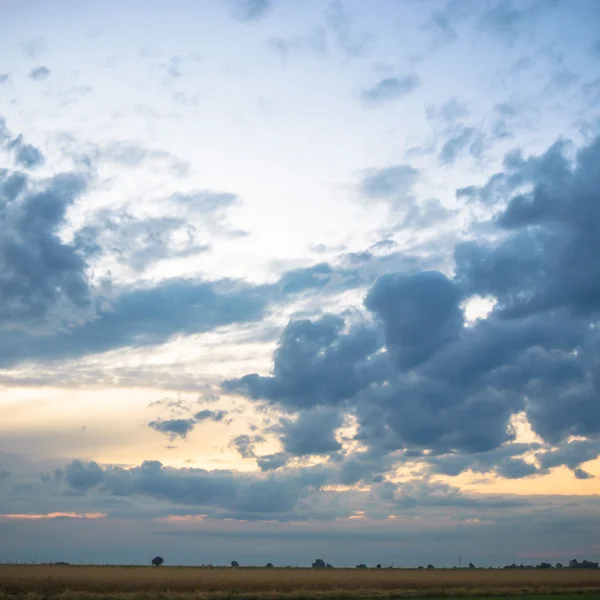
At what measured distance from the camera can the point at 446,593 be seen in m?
82.8

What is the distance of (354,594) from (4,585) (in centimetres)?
3880

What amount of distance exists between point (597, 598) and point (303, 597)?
32423mm

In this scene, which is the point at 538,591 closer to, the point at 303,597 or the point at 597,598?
the point at 597,598

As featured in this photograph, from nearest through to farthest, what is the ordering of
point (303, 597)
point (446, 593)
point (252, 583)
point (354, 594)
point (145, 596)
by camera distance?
point (145, 596) → point (303, 597) → point (354, 594) → point (446, 593) → point (252, 583)

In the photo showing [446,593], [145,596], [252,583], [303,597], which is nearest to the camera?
[145,596]

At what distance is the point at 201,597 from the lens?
6900 centimetres

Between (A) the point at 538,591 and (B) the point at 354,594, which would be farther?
(A) the point at 538,591

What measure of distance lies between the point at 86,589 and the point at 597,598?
5614cm

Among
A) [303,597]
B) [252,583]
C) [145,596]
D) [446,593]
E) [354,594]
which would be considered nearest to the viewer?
[145,596]

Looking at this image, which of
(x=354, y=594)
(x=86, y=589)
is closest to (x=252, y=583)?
A: (x=354, y=594)

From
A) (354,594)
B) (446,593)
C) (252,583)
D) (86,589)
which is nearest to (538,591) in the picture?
(446,593)

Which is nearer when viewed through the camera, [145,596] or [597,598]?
[145,596]

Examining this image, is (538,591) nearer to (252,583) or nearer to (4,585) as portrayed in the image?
(252,583)

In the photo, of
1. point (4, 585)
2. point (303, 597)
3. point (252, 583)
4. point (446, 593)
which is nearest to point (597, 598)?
point (446, 593)
